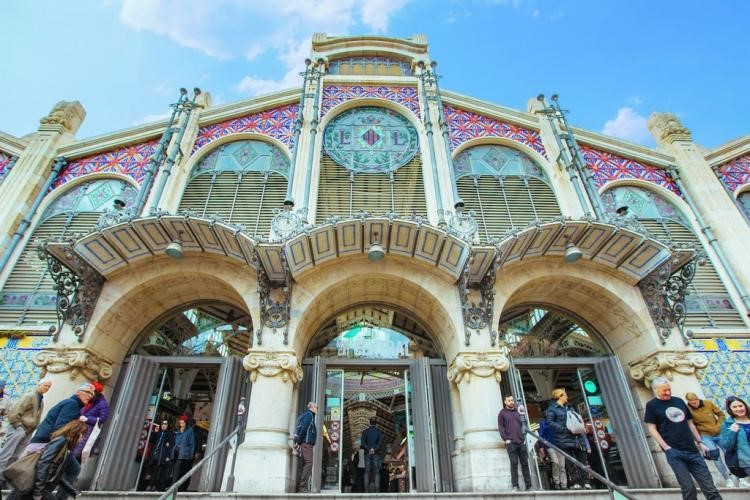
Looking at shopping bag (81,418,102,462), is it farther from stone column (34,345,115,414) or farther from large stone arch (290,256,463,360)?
large stone arch (290,256,463,360)

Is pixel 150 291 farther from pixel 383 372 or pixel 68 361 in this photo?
pixel 383 372

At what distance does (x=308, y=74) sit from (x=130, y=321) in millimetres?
8320

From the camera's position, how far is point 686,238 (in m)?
10.3

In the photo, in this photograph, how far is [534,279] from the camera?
8609 millimetres

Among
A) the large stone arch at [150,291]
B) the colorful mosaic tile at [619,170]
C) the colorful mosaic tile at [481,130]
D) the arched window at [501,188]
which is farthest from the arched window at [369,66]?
the large stone arch at [150,291]

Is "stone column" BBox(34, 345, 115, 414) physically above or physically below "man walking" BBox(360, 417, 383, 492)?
above

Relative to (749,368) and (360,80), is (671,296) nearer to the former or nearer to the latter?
(749,368)

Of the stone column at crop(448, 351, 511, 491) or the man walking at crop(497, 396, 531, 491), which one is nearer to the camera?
the man walking at crop(497, 396, 531, 491)

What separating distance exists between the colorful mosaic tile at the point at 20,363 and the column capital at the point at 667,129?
1602 centimetres

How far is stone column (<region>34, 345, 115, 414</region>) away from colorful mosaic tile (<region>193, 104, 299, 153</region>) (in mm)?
5714

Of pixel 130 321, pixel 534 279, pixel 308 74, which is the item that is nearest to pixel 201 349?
pixel 130 321

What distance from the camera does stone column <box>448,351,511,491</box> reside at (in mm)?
6496

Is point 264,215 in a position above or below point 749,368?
above

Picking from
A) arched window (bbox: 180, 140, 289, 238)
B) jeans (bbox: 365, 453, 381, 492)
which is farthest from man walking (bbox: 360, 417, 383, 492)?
arched window (bbox: 180, 140, 289, 238)
